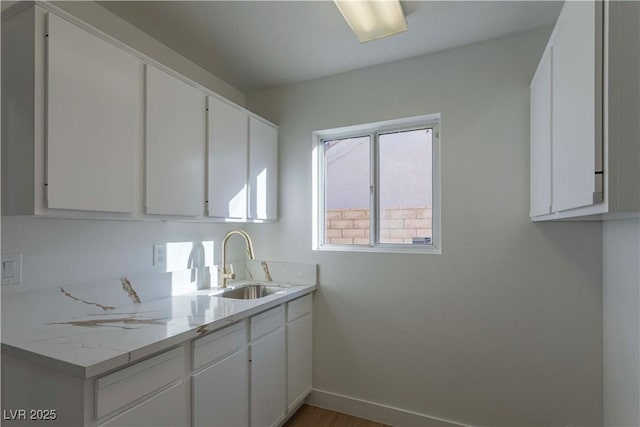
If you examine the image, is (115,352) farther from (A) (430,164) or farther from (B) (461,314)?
(A) (430,164)

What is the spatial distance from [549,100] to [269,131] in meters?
1.84

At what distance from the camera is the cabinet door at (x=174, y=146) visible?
62.7 inches

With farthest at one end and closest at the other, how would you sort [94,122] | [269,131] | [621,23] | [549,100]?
[269,131]
[549,100]
[94,122]
[621,23]

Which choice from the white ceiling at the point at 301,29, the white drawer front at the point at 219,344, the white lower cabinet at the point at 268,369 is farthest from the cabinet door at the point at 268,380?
the white ceiling at the point at 301,29

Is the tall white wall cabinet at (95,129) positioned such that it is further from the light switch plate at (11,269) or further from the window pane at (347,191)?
the window pane at (347,191)

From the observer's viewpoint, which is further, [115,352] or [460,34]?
[460,34]

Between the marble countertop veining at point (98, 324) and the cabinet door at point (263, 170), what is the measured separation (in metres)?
0.78

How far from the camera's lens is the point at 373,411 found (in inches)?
90.0

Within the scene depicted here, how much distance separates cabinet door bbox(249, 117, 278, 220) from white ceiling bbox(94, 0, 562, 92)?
0.47 m

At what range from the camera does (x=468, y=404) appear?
2045 mm

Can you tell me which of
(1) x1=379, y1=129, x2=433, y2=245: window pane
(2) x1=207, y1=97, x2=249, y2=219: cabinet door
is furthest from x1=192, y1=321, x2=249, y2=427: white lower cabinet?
(1) x1=379, y1=129, x2=433, y2=245: window pane

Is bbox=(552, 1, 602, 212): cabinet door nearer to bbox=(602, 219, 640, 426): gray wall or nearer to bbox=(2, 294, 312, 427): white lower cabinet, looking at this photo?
bbox=(602, 219, 640, 426): gray wall

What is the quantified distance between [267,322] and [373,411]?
1.08 m

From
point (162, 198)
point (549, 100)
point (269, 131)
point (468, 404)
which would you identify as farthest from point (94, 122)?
point (468, 404)
